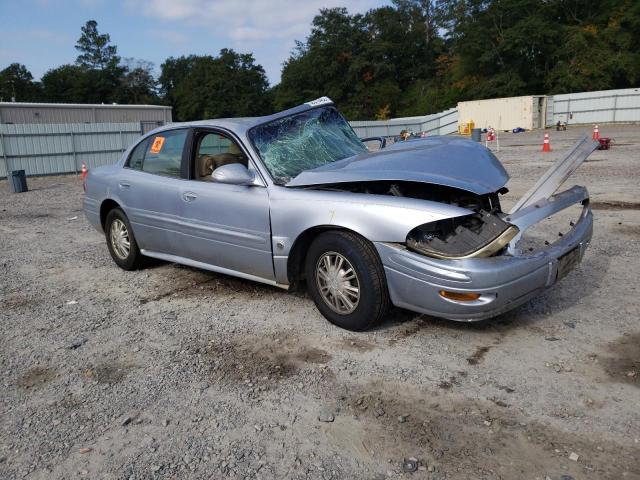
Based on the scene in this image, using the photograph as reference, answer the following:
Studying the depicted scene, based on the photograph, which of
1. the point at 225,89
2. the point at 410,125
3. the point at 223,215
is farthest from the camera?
the point at 225,89

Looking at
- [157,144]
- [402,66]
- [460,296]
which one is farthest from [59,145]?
[402,66]

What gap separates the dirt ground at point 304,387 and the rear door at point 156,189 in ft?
1.74

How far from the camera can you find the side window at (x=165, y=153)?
5.03m

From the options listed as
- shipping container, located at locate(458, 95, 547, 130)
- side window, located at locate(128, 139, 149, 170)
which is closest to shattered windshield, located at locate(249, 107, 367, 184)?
side window, located at locate(128, 139, 149, 170)

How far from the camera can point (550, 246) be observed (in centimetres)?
376

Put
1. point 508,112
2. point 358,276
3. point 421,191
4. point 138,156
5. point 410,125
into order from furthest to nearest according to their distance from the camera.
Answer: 1. point 508,112
2. point 410,125
3. point 138,156
4. point 421,191
5. point 358,276

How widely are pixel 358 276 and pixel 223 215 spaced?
4.60ft

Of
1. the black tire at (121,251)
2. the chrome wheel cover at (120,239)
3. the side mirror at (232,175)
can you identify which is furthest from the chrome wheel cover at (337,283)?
the chrome wheel cover at (120,239)

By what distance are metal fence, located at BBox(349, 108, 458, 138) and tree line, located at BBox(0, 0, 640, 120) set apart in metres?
13.5

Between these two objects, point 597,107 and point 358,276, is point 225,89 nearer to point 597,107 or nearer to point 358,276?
point 597,107

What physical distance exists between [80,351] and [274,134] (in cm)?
231

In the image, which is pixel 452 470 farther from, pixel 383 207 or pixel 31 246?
pixel 31 246

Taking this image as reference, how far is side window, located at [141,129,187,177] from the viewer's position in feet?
16.5

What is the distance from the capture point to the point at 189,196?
4742 mm
